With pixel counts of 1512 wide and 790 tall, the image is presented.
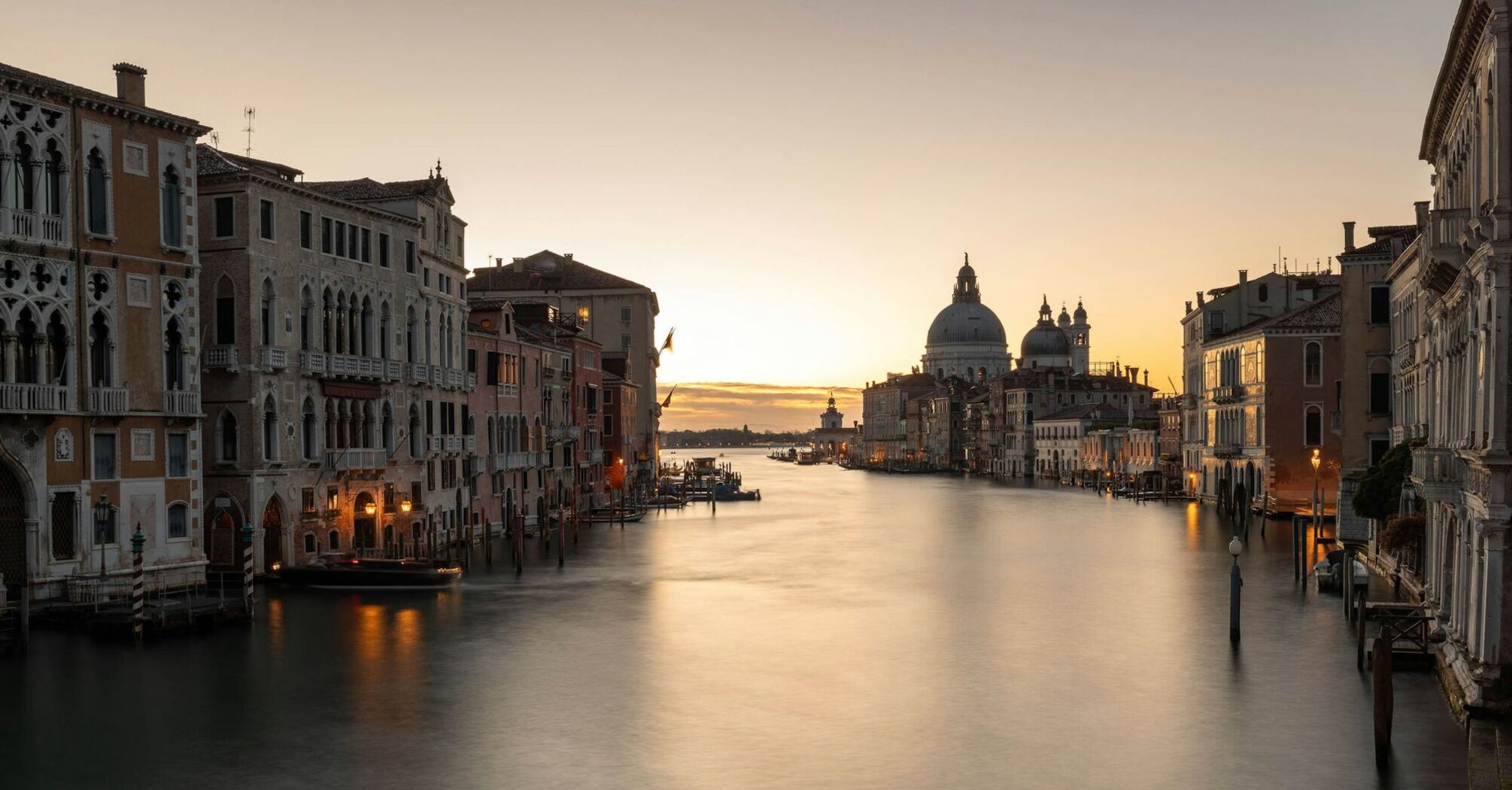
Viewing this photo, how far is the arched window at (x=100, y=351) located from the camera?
1062 inches

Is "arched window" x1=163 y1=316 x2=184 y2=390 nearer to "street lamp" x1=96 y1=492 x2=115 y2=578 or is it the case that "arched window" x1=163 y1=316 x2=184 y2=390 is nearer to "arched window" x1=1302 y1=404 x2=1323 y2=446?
"street lamp" x1=96 y1=492 x2=115 y2=578

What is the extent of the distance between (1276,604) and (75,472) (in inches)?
942

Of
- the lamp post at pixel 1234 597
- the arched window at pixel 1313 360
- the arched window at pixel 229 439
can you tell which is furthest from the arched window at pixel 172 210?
the arched window at pixel 1313 360

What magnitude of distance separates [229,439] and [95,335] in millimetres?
5995

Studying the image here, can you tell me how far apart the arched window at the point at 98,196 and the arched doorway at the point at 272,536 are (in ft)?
28.0

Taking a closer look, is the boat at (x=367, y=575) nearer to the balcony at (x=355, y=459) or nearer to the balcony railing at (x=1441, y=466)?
the balcony at (x=355, y=459)

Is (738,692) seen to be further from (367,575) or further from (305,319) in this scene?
(305,319)

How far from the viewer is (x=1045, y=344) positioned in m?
163

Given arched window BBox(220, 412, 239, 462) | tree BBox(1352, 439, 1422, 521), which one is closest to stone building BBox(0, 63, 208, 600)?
arched window BBox(220, 412, 239, 462)

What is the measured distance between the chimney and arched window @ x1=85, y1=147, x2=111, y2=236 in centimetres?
169

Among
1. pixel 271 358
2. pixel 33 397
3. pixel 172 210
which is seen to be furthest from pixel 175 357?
pixel 33 397

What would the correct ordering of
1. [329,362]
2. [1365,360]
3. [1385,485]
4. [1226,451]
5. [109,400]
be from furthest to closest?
[1226,451], [1365,360], [329,362], [1385,485], [109,400]

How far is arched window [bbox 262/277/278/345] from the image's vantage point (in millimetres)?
32969

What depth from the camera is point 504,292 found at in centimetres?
7562
